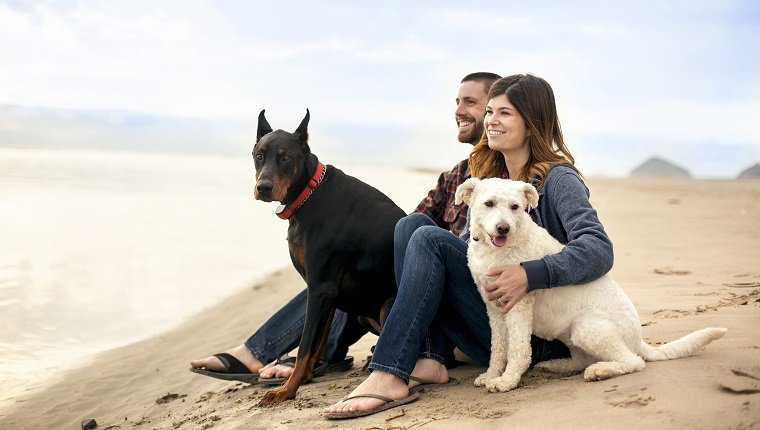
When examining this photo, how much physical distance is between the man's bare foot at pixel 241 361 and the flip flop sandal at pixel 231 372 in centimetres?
2

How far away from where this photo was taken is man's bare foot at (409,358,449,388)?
3822 mm

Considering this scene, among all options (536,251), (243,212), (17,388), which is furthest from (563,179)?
(243,212)

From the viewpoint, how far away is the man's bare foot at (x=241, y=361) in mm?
4820

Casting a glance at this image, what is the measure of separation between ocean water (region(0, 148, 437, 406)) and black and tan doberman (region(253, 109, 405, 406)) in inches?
119

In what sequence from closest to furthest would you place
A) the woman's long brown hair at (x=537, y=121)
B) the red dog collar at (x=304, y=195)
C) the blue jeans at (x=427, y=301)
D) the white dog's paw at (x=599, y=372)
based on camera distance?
the white dog's paw at (x=599, y=372), the blue jeans at (x=427, y=301), the woman's long brown hair at (x=537, y=121), the red dog collar at (x=304, y=195)

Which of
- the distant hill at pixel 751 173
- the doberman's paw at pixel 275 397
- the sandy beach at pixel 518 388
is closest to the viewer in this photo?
the sandy beach at pixel 518 388

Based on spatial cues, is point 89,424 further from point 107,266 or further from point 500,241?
point 107,266

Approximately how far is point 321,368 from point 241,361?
1.99ft

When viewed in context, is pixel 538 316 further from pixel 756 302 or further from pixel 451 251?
pixel 756 302

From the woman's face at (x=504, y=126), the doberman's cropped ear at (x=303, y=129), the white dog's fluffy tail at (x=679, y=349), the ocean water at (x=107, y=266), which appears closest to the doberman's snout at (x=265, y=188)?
the doberman's cropped ear at (x=303, y=129)

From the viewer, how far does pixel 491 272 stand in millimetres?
3389

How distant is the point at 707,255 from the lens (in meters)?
8.05

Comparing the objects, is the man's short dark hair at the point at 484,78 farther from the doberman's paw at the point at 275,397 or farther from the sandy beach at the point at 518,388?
the doberman's paw at the point at 275,397

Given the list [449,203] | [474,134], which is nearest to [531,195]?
[449,203]
